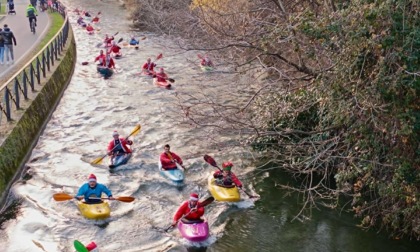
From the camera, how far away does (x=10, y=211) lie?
14258 mm

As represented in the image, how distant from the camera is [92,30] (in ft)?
137

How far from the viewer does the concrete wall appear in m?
15.3

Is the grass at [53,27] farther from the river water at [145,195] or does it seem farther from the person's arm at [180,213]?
the person's arm at [180,213]

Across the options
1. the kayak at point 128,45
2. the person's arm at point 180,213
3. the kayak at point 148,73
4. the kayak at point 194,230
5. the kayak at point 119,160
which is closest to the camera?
the kayak at point 194,230

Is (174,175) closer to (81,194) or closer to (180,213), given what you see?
(180,213)

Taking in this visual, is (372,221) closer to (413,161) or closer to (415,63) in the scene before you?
(413,161)

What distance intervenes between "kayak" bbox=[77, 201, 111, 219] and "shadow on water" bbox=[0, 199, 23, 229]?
5.61ft

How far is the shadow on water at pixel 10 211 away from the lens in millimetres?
13845

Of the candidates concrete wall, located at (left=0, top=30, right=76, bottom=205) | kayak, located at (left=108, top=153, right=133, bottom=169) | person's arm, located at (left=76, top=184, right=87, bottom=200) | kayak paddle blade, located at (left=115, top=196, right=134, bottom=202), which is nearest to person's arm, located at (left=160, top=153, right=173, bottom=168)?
kayak, located at (left=108, top=153, right=133, bottom=169)

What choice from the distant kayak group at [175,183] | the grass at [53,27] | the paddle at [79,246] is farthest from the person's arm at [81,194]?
the grass at [53,27]

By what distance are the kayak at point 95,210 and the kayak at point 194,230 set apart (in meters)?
2.10

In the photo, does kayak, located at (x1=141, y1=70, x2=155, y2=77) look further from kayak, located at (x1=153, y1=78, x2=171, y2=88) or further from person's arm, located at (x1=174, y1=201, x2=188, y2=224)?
person's arm, located at (x1=174, y1=201, x2=188, y2=224)

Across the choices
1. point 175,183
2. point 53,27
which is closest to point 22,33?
point 53,27

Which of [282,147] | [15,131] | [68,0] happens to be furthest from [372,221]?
[68,0]
